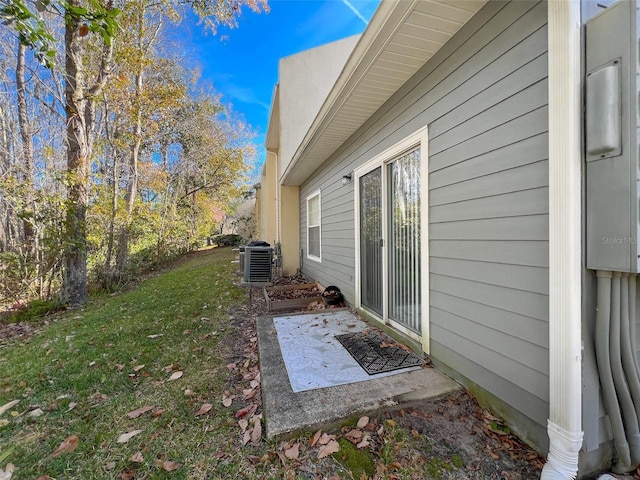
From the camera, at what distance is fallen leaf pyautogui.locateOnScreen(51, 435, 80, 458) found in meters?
1.80

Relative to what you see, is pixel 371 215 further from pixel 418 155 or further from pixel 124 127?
pixel 124 127

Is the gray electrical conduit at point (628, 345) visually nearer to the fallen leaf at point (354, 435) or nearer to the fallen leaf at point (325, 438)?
the fallen leaf at point (354, 435)

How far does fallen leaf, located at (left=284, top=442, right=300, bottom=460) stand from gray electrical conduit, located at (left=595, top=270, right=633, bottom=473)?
1.60 meters

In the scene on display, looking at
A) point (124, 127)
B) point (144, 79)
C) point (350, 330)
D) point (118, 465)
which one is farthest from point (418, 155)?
point (144, 79)

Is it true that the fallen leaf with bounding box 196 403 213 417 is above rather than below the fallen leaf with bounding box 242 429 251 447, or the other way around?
below

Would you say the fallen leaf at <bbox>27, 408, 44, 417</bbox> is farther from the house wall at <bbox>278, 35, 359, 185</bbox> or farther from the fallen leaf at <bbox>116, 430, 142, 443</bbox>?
the house wall at <bbox>278, 35, 359, 185</bbox>

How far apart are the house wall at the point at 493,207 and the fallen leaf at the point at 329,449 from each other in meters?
1.06

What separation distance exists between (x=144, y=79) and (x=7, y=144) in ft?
17.1

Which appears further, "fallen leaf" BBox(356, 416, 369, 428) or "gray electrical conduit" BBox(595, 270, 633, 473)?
"fallen leaf" BBox(356, 416, 369, 428)

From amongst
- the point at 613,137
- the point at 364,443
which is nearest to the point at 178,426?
the point at 364,443

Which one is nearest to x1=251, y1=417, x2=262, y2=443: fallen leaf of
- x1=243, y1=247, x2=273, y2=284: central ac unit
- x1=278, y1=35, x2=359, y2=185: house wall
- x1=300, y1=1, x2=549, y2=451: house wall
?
x1=300, y1=1, x2=549, y2=451: house wall

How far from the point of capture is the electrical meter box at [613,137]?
4.11 ft

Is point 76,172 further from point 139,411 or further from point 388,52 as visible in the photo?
point 388,52

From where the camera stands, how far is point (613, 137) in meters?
1.29
